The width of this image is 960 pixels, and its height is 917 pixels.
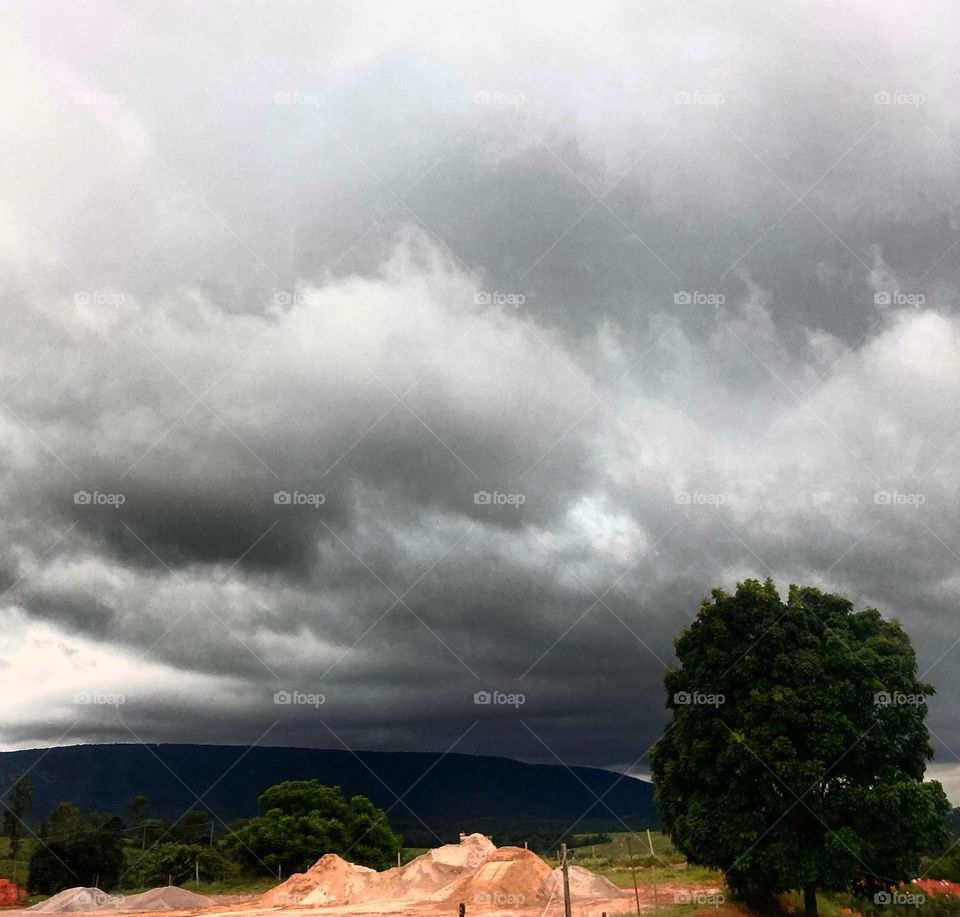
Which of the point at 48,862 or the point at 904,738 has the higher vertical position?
the point at 904,738

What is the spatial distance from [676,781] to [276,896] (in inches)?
1158

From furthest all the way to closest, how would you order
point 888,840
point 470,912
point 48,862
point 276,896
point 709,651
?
point 48,862 → point 276,896 → point 470,912 → point 709,651 → point 888,840

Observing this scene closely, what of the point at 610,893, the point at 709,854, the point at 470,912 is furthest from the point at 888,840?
the point at 470,912

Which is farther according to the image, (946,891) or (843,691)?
(946,891)

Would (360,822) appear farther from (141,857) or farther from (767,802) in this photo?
(767,802)

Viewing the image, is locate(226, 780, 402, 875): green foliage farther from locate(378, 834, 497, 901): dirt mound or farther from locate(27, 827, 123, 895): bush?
locate(378, 834, 497, 901): dirt mound

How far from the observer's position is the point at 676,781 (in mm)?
31312

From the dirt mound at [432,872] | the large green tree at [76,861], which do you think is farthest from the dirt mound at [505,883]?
the large green tree at [76,861]
